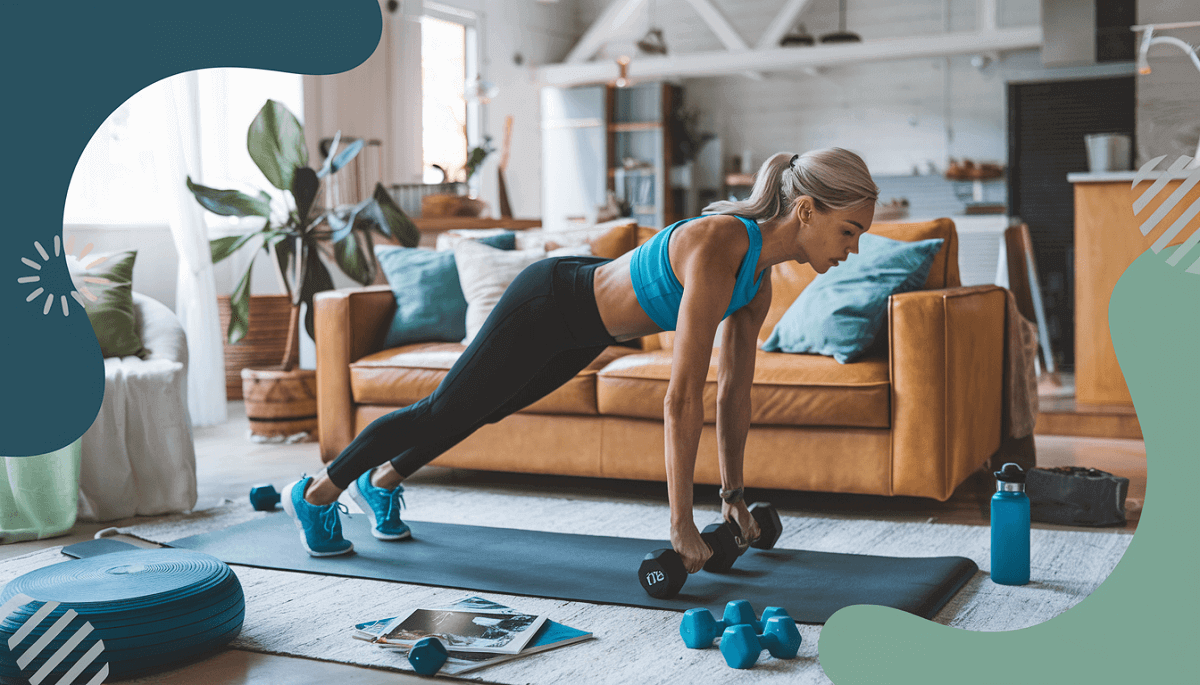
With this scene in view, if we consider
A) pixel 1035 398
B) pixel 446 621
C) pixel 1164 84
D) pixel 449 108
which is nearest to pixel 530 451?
pixel 446 621

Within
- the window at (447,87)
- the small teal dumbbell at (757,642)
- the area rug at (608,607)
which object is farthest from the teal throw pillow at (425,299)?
the window at (447,87)

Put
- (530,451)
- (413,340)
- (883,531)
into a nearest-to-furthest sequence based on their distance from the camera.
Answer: (883,531) → (530,451) → (413,340)

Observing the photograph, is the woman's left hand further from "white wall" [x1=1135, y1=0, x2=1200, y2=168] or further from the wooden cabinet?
the wooden cabinet

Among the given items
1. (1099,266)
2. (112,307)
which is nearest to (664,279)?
(112,307)

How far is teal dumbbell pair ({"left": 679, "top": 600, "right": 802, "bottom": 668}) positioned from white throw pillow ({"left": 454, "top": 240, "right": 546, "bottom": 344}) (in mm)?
2019

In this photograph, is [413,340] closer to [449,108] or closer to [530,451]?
[530,451]

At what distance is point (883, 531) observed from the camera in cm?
299

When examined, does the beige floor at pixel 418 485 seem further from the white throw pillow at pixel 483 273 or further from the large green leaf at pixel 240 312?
the white throw pillow at pixel 483 273

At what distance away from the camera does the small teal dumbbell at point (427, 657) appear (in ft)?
6.27

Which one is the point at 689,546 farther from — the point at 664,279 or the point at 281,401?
the point at 281,401

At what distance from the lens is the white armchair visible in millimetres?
3201

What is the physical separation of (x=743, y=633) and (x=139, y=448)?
2.15 m

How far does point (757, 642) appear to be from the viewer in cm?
195

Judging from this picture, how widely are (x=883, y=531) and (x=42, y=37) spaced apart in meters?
2.38
